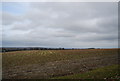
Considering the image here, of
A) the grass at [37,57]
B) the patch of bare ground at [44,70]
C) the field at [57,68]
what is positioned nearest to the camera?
the field at [57,68]

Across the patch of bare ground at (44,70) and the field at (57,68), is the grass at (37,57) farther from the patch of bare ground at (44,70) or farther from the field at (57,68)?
the patch of bare ground at (44,70)

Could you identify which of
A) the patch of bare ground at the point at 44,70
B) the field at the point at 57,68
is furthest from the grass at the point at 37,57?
the patch of bare ground at the point at 44,70

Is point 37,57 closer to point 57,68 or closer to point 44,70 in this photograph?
point 57,68

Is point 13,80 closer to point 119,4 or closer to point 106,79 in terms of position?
point 106,79

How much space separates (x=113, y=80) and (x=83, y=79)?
2743mm

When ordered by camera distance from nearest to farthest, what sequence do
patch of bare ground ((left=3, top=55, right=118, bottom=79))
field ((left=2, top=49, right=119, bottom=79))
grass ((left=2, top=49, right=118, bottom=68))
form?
field ((left=2, top=49, right=119, bottom=79))
patch of bare ground ((left=3, top=55, right=118, bottom=79))
grass ((left=2, top=49, right=118, bottom=68))

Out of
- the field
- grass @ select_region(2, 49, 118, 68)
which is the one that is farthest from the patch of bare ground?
grass @ select_region(2, 49, 118, 68)

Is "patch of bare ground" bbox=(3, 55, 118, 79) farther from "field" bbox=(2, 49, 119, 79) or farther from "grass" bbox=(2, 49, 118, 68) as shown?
"grass" bbox=(2, 49, 118, 68)

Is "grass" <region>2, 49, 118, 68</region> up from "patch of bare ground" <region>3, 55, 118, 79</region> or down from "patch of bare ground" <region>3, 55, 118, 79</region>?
up

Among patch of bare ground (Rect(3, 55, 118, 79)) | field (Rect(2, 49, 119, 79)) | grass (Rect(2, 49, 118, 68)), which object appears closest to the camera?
field (Rect(2, 49, 119, 79))

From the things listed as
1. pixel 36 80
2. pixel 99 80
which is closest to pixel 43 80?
pixel 36 80

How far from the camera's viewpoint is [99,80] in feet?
40.0

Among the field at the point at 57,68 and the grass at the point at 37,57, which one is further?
the grass at the point at 37,57

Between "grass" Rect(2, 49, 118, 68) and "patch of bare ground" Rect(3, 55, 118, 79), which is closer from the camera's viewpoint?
"patch of bare ground" Rect(3, 55, 118, 79)
